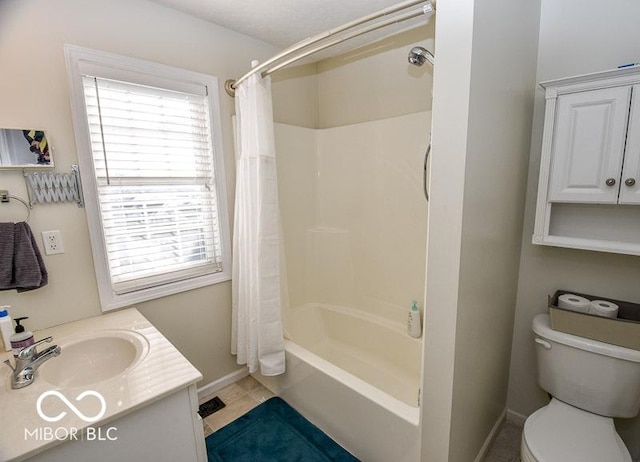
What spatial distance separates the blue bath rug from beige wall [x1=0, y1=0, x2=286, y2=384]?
0.56 m

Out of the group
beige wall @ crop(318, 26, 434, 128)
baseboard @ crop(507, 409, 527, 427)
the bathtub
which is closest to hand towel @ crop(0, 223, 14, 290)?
the bathtub

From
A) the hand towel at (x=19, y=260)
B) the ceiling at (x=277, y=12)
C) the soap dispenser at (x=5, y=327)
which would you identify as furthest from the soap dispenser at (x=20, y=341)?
the ceiling at (x=277, y=12)

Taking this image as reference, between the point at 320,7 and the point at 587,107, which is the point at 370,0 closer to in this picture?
the point at 320,7

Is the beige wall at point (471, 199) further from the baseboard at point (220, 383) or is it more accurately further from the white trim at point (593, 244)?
the baseboard at point (220, 383)

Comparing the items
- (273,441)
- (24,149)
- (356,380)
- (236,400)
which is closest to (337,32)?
(24,149)

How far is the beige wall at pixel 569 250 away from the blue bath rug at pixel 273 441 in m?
1.22

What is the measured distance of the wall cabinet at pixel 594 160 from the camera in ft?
3.94

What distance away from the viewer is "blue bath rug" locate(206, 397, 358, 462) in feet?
5.15

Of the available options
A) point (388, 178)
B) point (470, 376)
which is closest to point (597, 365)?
point (470, 376)

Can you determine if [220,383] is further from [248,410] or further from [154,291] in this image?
[154,291]

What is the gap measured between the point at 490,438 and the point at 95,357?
83.0 inches

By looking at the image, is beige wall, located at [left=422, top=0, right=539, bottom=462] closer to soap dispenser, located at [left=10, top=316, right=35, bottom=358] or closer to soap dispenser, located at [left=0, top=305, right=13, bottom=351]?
soap dispenser, located at [left=10, top=316, right=35, bottom=358]

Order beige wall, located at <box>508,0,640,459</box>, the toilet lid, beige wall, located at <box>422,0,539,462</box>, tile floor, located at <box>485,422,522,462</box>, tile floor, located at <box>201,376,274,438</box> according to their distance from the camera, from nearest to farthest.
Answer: beige wall, located at <box>422,0,539,462</box>
the toilet lid
beige wall, located at <box>508,0,640,459</box>
tile floor, located at <box>485,422,522,462</box>
tile floor, located at <box>201,376,274,438</box>

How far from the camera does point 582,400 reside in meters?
1.34
